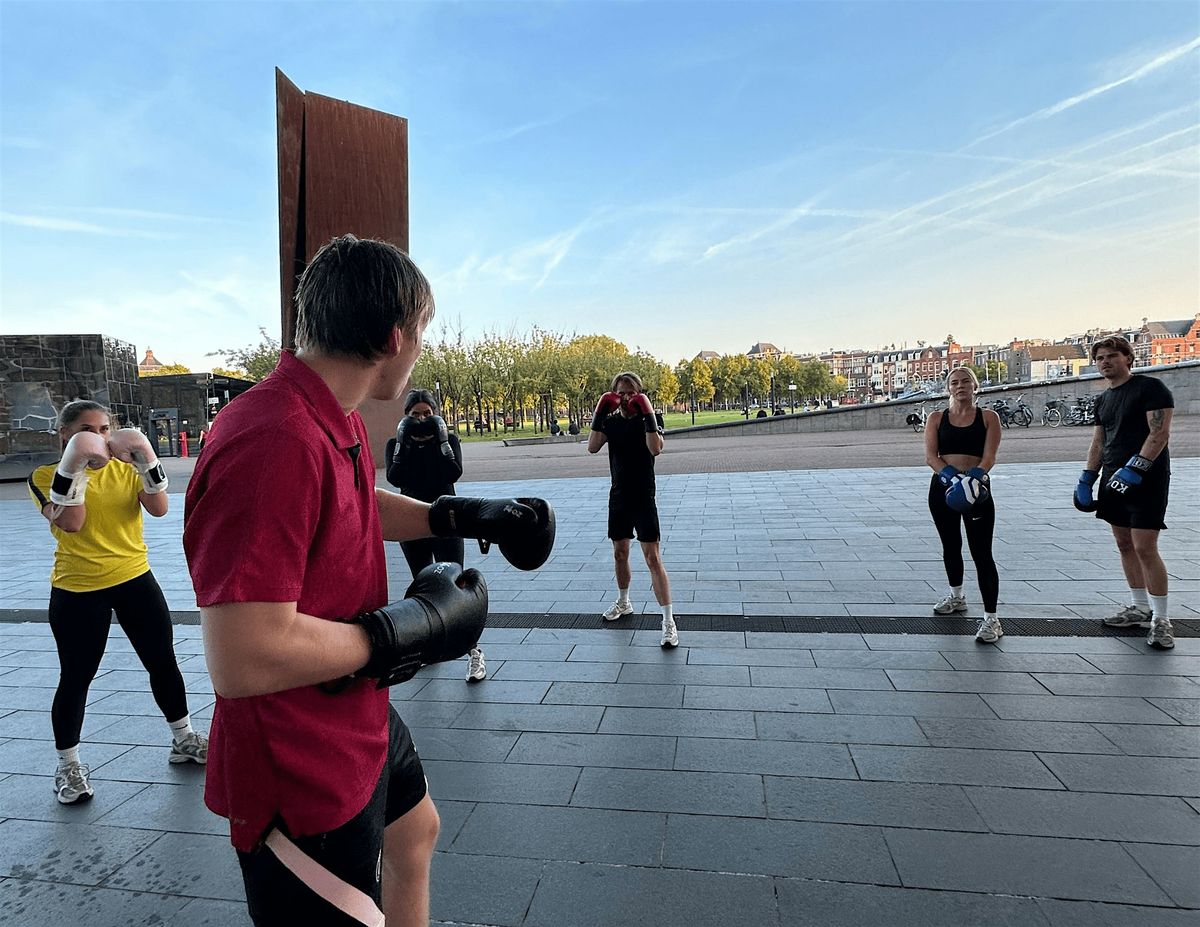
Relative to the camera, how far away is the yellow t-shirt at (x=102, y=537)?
9.77 feet

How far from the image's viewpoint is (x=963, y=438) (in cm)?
467

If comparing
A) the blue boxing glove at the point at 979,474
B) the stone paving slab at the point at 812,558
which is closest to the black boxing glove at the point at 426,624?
the blue boxing glove at the point at 979,474

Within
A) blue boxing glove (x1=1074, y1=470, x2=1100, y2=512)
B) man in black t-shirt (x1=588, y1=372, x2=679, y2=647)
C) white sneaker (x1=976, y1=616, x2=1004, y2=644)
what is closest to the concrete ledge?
blue boxing glove (x1=1074, y1=470, x2=1100, y2=512)

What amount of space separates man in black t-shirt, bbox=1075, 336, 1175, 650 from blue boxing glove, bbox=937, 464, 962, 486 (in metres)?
0.80

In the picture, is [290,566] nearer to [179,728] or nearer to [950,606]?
[179,728]

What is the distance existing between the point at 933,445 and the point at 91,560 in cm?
476

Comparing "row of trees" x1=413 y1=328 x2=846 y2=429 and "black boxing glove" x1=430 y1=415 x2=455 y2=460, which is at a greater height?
"row of trees" x1=413 y1=328 x2=846 y2=429

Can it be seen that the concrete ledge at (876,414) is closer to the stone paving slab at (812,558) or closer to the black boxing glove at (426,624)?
the stone paving slab at (812,558)

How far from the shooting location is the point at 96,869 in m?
2.47

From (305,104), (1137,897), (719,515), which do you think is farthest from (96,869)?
(305,104)

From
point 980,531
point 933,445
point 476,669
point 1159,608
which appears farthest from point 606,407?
point 1159,608

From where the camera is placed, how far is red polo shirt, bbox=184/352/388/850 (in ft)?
3.34

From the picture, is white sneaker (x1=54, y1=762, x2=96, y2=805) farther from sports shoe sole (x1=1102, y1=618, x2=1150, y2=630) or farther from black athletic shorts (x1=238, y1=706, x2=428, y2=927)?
sports shoe sole (x1=1102, y1=618, x2=1150, y2=630)

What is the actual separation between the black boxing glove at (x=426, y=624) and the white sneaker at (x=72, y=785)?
2554 mm
